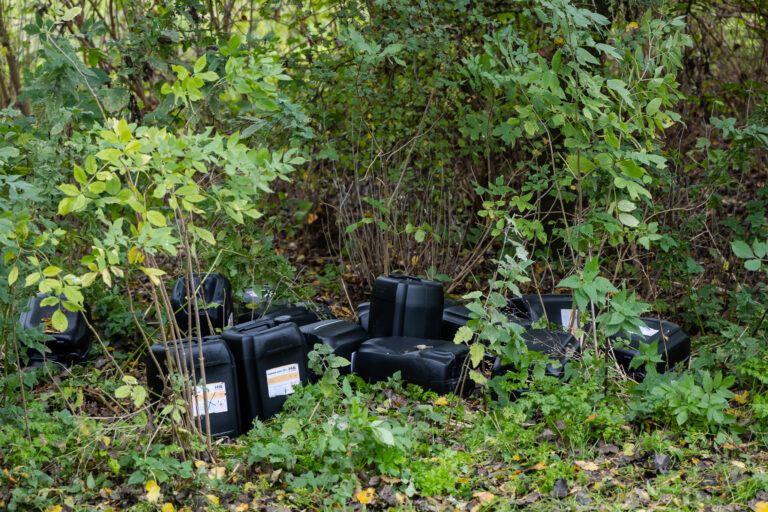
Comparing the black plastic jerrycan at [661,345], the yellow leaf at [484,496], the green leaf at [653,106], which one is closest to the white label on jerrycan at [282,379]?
the yellow leaf at [484,496]

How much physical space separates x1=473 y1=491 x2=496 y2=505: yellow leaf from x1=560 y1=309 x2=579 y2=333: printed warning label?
4.01 feet

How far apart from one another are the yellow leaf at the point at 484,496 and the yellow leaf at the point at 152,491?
126 cm

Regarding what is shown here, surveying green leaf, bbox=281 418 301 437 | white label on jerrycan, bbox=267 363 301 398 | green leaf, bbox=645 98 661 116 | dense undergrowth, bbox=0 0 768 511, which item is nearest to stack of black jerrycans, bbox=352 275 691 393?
dense undergrowth, bbox=0 0 768 511

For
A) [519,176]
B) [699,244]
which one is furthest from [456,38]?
[699,244]

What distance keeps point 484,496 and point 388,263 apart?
2.38 meters

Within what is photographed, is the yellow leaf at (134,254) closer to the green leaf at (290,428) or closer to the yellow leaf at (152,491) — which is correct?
Answer: the yellow leaf at (152,491)

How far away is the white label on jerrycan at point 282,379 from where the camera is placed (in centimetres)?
367

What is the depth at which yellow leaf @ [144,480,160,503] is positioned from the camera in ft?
9.32

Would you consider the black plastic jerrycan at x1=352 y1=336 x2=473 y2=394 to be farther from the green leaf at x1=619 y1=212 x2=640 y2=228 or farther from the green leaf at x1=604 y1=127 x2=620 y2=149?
the green leaf at x1=604 y1=127 x2=620 y2=149

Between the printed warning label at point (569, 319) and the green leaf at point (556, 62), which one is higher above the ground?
the green leaf at point (556, 62)

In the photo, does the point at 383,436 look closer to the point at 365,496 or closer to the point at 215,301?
the point at 365,496

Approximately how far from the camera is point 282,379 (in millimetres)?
3703

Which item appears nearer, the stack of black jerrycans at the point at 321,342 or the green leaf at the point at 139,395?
the green leaf at the point at 139,395

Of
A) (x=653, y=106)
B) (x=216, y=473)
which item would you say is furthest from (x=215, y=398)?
(x=653, y=106)
